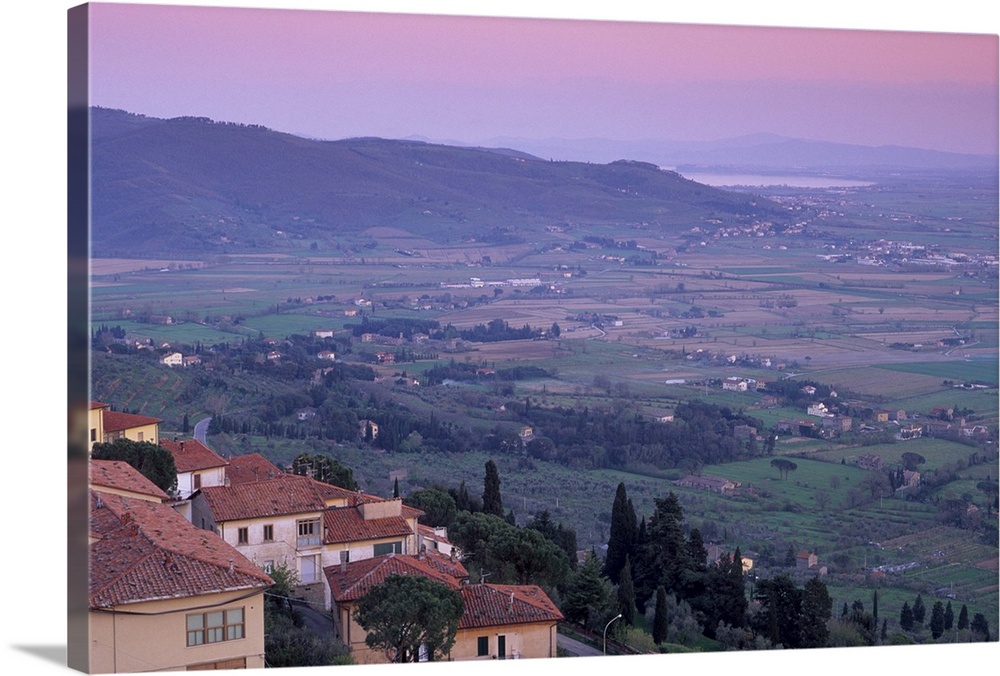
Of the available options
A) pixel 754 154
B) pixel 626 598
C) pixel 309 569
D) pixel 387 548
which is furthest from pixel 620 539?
pixel 309 569

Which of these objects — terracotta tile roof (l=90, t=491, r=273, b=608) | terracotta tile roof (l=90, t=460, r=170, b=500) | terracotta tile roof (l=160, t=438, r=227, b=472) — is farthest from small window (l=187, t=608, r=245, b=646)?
terracotta tile roof (l=160, t=438, r=227, b=472)

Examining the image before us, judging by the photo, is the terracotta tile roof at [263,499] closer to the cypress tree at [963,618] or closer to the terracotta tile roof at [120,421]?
the terracotta tile roof at [120,421]

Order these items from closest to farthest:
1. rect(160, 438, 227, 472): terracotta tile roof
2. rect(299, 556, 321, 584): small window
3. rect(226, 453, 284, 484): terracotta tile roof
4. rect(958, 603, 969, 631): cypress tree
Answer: rect(299, 556, 321, 584): small window, rect(958, 603, 969, 631): cypress tree, rect(160, 438, 227, 472): terracotta tile roof, rect(226, 453, 284, 484): terracotta tile roof

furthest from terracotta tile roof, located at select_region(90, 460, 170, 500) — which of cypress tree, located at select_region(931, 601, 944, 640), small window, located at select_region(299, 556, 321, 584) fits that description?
cypress tree, located at select_region(931, 601, 944, 640)

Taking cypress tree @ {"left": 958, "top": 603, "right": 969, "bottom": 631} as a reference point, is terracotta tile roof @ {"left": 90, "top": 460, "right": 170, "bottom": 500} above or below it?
above

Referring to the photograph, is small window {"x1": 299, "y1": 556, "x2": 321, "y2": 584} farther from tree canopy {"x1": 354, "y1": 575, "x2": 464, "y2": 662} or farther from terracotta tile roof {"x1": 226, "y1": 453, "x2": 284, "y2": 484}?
tree canopy {"x1": 354, "y1": 575, "x2": 464, "y2": 662}

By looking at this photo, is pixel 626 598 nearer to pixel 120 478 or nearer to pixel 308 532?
pixel 308 532

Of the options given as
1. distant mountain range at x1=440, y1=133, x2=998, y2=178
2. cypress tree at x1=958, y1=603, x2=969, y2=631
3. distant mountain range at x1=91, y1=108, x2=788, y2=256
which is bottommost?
cypress tree at x1=958, y1=603, x2=969, y2=631

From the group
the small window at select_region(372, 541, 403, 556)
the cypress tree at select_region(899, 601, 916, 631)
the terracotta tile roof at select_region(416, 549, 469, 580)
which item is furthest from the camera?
the cypress tree at select_region(899, 601, 916, 631)

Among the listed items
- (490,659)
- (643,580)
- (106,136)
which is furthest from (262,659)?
(106,136)

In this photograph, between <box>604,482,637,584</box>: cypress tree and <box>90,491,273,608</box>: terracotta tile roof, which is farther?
<box>604,482,637,584</box>: cypress tree
